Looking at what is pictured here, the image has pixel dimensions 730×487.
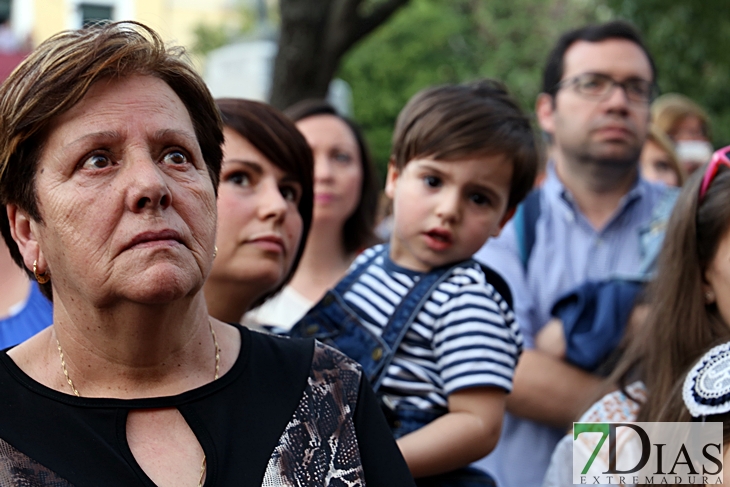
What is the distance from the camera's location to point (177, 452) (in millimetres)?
2016

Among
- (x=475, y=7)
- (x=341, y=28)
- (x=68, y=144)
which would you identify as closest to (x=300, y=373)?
(x=68, y=144)

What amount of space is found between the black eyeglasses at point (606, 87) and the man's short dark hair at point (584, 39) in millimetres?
155

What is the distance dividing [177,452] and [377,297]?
3.67 feet

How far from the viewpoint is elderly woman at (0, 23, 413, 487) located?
1.99m

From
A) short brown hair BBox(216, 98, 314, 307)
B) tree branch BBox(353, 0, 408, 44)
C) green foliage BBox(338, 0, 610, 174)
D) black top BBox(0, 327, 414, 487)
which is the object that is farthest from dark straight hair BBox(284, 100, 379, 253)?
green foliage BBox(338, 0, 610, 174)

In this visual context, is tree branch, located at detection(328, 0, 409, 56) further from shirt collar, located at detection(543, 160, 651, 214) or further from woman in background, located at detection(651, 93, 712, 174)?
shirt collar, located at detection(543, 160, 651, 214)

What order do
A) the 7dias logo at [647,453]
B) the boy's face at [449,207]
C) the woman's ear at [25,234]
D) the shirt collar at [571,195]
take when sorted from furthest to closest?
1. the shirt collar at [571,195]
2. the boy's face at [449,207]
3. the 7dias logo at [647,453]
4. the woman's ear at [25,234]

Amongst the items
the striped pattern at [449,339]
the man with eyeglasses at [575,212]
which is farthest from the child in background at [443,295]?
the man with eyeglasses at [575,212]

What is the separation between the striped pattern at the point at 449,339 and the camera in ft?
8.98

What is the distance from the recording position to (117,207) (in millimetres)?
2027

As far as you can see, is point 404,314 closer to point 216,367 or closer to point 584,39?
point 216,367

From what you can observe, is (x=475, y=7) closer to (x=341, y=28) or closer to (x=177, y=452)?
(x=341, y=28)

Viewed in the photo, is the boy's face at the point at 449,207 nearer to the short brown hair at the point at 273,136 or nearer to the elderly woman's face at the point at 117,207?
the short brown hair at the point at 273,136

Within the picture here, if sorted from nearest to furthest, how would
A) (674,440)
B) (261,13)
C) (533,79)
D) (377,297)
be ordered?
(674,440) → (377,297) → (261,13) → (533,79)
